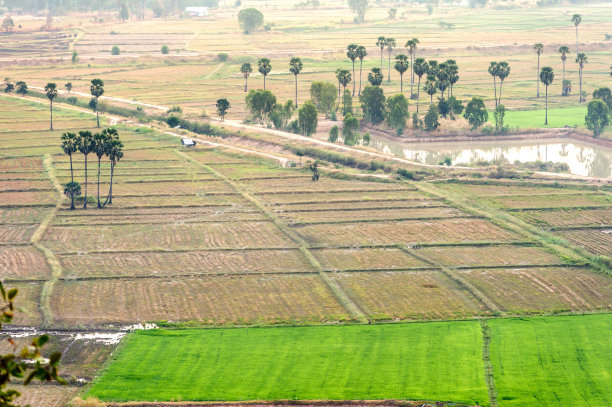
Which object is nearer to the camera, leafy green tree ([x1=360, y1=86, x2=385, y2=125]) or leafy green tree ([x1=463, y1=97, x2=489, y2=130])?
leafy green tree ([x1=463, y1=97, x2=489, y2=130])

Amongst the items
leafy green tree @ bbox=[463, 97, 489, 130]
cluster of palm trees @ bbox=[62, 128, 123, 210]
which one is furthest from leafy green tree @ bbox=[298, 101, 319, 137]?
cluster of palm trees @ bbox=[62, 128, 123, 210]

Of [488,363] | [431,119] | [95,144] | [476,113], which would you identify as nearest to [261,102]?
[431,119]

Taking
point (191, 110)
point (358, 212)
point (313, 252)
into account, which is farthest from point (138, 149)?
point (313, 252)

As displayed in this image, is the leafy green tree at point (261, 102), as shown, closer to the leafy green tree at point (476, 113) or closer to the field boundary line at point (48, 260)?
the leafy green tree at point (476, 113)

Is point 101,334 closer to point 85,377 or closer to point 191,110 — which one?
point 85,377

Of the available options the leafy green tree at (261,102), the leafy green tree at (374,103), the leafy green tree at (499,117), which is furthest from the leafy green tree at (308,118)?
the leafy green tree at (499,117)

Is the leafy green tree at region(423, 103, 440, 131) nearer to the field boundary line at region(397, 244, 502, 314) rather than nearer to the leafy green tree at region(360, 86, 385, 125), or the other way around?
the leafy green tree at region(360, 86, 385, 125)

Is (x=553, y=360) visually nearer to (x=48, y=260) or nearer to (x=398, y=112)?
(x=48, y=260)
